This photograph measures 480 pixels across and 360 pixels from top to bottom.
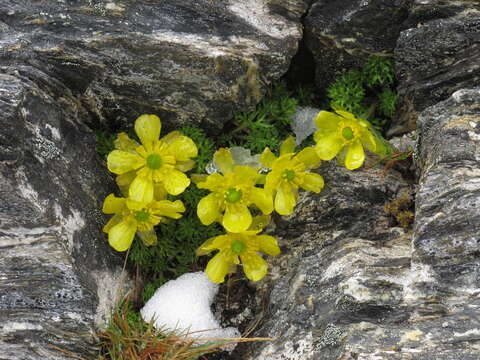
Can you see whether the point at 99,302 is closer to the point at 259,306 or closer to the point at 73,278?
the point at 73,278

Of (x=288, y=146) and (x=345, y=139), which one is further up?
(x=345, y=139)

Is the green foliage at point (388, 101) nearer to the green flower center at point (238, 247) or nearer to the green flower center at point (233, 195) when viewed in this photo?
the green flower center at point (233, 195)

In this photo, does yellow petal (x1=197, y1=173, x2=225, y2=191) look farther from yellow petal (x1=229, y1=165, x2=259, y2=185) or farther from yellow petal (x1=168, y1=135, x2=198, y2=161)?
yellow petal (x1=168, y1=135, x2=198, y2=161)

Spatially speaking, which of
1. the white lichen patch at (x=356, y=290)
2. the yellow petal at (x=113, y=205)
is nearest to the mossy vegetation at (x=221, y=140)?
the yellow petal at (x=113, y=205)

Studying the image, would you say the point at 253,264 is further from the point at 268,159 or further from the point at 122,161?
the point at 122,161

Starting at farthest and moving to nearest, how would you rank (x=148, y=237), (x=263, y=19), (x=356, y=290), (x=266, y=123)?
1. (x=266, y=123)
2. (x=263, y=19)
3. (x=148, y=237)
4. (x=356, y=290)

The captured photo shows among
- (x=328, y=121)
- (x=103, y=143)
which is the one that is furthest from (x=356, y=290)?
(x=103, y=143)

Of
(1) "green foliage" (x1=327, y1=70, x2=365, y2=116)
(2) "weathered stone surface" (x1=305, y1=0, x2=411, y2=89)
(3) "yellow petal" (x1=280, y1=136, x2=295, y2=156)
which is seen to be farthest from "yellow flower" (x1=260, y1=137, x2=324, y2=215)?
(2) "weathered stone surface" (x1=305, y1=0, x2=411, y2=89)
